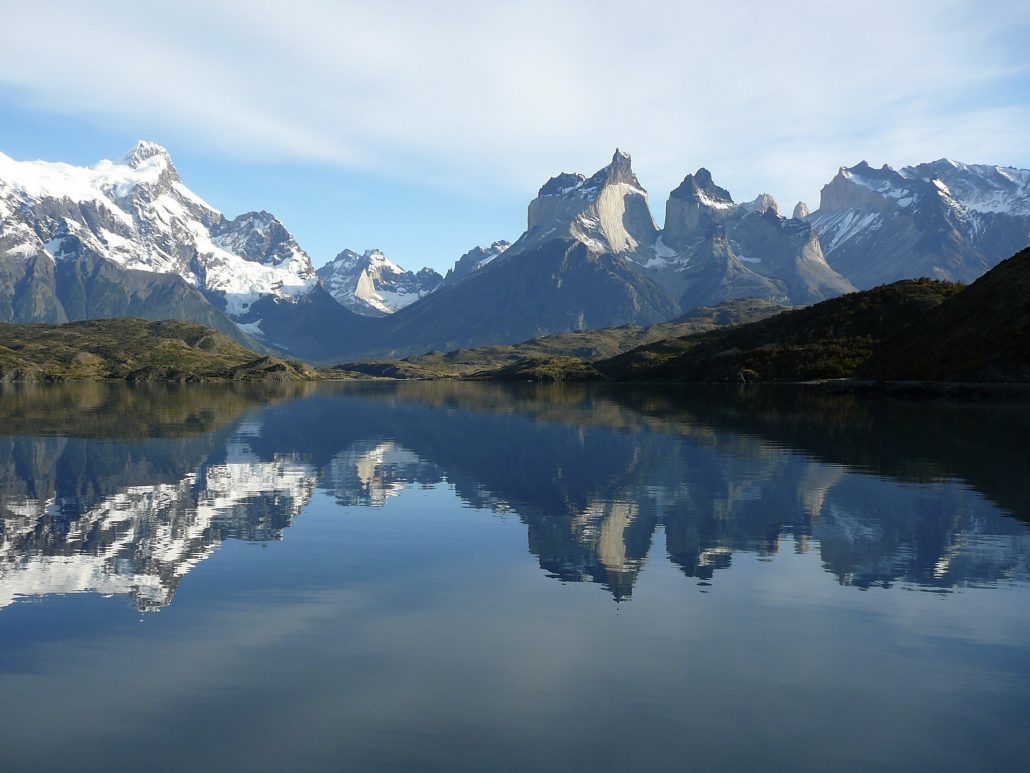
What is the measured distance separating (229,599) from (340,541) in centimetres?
1186

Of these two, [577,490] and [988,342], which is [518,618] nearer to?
[577,490]

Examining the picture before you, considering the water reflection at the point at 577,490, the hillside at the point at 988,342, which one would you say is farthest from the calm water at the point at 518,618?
the hillside at the point at 988,342

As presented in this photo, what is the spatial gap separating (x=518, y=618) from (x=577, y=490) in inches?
1224

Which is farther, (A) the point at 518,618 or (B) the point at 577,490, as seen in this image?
(B) the point at 577,490

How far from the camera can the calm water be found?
1978 cm

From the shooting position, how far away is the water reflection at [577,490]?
37844mm

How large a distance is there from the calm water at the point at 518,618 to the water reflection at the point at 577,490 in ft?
1.22

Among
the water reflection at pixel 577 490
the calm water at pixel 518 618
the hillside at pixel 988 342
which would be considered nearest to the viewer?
the calm water at pixel 518 618

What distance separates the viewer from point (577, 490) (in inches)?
2366

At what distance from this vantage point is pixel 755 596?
1276 inches

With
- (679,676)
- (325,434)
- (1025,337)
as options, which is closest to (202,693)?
(679,676)

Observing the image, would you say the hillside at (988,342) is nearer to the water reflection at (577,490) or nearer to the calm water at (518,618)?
the water reflection at (577,490)

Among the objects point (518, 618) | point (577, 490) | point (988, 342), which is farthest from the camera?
point (988, 342)

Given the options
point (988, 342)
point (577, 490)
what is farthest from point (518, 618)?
point (988, 342)
